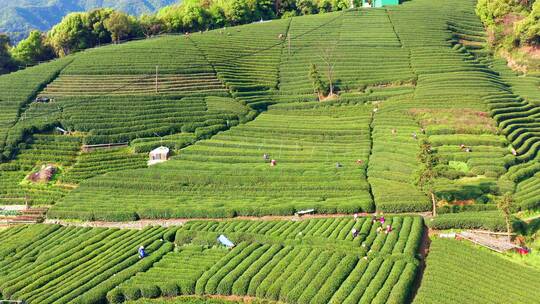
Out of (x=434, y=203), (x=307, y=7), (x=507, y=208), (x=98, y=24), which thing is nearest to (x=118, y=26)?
(x=98, y=24)

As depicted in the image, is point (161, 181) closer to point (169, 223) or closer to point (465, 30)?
point (169, 223)

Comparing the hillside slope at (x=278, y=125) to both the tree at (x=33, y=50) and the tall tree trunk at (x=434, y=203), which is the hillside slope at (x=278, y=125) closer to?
the tall tree trunk at (x=434, y=203)

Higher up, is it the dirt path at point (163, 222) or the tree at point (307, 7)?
the tree at point (307, 7)

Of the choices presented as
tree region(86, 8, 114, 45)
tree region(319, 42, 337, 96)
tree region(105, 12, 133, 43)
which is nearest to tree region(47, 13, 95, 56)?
tree region(86, 8, 114, 45)

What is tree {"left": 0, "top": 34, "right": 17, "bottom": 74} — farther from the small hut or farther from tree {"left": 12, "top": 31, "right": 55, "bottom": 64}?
the small hut

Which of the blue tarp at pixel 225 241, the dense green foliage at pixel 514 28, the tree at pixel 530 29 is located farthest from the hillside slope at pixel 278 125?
the blue tarp at pixel 225 241

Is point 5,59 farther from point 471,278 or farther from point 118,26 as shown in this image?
point 471,278

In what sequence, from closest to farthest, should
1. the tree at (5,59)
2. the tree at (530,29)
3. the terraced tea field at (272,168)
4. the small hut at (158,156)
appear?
the terraced tea field at (272,168) → the small hut at (158,156) → the tree at (530,29) → the tree at (5,59)
